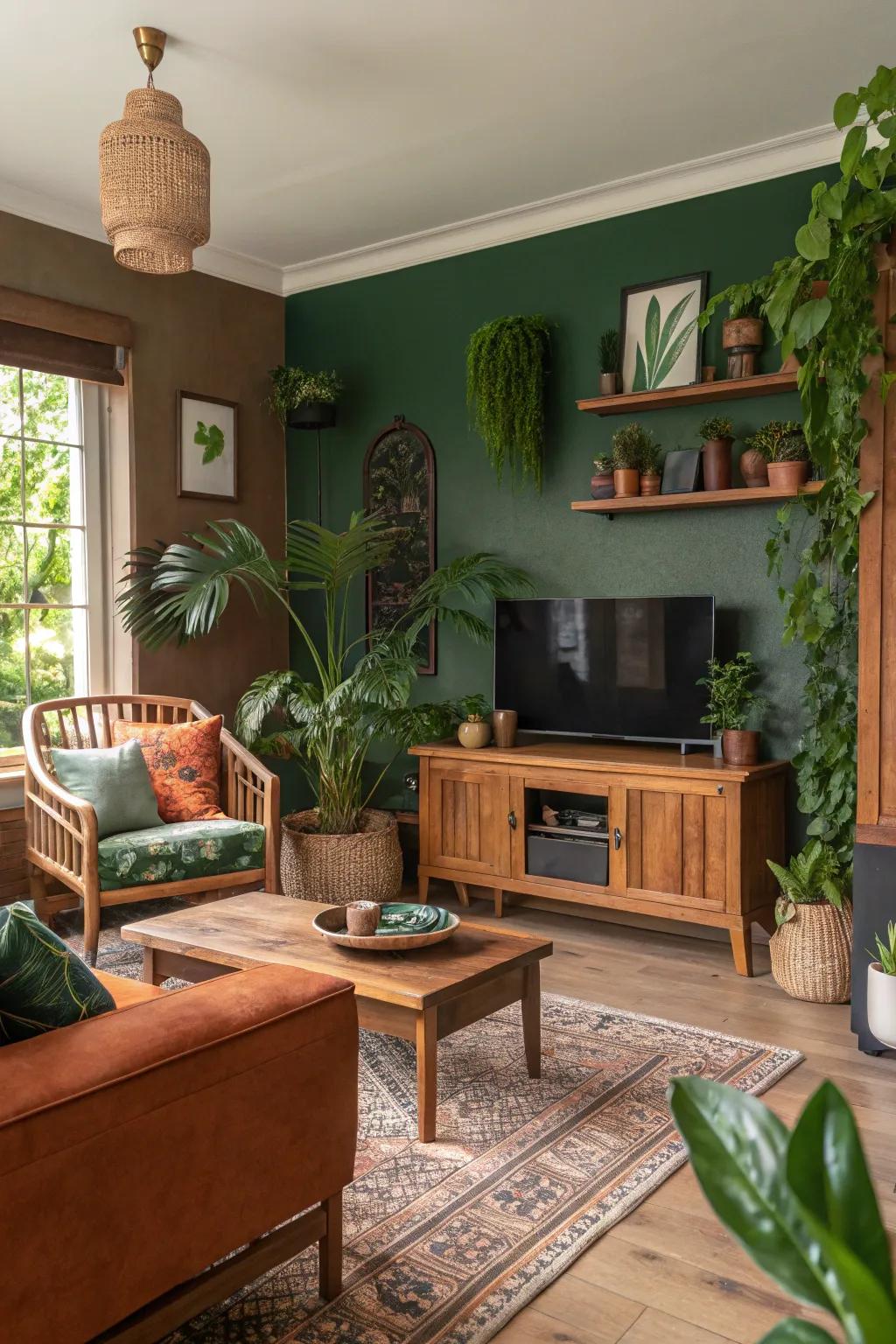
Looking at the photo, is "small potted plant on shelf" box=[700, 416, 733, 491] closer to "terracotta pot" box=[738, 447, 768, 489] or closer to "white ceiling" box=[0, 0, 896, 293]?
"terracotta pot" box=[738, 447, 768, 489]

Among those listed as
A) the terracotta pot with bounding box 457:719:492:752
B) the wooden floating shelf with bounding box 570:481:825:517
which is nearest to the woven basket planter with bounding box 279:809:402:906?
the terracotta pot with bounding box 457:719:492:752

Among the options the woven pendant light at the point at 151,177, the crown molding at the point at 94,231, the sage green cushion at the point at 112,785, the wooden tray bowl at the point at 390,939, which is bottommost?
the wooden tray bowl at the point at 390,939

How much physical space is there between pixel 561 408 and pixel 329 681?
1.52m

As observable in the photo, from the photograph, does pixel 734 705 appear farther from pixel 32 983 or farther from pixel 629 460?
pixel 32 983

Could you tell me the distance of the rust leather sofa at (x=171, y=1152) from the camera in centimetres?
131

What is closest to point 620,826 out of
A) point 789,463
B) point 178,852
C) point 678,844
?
point 678,844

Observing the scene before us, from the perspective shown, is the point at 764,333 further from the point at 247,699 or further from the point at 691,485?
the point at 247,699

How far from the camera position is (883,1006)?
260 cm

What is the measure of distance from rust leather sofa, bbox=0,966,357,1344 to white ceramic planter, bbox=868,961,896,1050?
4.69 ft

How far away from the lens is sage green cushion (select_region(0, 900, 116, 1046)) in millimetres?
1475

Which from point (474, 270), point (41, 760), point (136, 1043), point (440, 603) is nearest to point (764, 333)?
point (474, 270)

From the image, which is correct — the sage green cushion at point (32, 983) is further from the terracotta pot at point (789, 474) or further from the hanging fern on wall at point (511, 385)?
the hanging fern on wall at point (511, 385)

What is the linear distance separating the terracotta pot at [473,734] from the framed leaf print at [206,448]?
66.0 inches

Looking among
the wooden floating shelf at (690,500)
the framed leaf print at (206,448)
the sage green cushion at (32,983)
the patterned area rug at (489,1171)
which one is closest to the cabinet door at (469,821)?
the patterned area rug at (489,1171)
